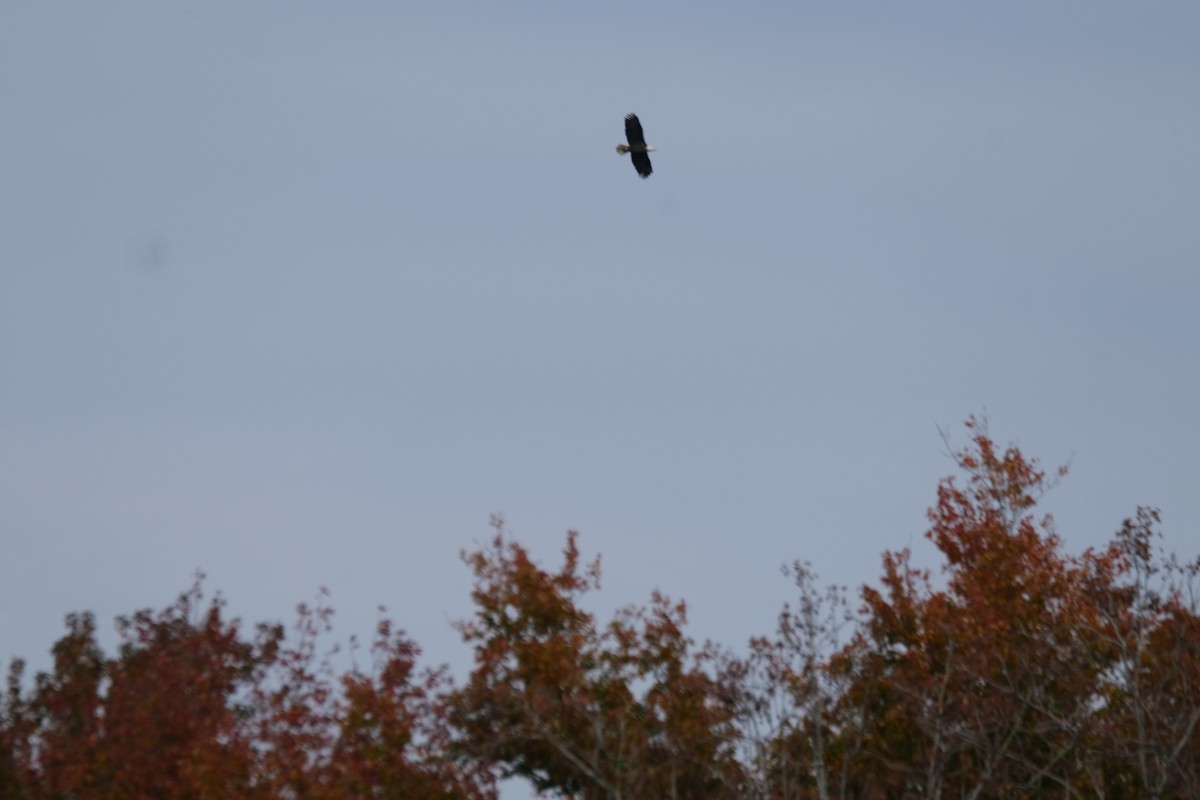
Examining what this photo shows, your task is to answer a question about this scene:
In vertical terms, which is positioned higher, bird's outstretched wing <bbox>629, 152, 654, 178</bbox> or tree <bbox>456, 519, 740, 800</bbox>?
bird's outstretched wing <bbox>629, 152, 654, 178</bbox>

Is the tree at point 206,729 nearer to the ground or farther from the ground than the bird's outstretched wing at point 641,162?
nearer to the ground

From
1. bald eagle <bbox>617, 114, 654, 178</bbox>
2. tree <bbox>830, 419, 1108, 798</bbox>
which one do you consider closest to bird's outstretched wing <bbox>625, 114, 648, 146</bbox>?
bald eagle <bbox>617, 114, 654, 178</bbox>

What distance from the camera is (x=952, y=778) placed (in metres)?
27.2

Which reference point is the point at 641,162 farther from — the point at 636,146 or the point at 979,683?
the point at 979,683

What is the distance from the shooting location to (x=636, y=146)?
26516 mm

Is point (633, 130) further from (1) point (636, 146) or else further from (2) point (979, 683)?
(2) point (979, 683)

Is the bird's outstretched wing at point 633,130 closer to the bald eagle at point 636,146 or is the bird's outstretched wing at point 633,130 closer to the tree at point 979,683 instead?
the bald eagle at point 636,146

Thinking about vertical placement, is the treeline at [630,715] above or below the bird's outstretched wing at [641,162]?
below

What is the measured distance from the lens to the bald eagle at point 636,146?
86.6 feet

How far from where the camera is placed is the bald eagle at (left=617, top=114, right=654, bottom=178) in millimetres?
26391

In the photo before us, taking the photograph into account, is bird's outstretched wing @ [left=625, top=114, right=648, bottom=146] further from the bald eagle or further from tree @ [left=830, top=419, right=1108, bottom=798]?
tree @ [left=830, top=419, right=1108, bottom=798]

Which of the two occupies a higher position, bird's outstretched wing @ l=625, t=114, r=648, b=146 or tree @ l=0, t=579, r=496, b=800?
bird's outstretched wing @ l=625, t=114, r=648, b=146

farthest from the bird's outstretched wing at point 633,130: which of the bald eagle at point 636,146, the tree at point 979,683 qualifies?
the tree at point 979,683

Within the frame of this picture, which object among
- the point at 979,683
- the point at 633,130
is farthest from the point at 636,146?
the point at 979,683
